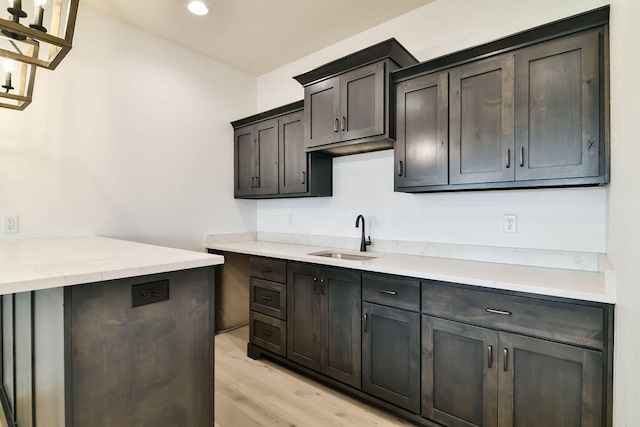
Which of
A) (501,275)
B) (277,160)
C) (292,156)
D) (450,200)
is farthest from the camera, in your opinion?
(277,160)

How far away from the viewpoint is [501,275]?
167 cm

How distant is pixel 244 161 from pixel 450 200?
2170 millimetres

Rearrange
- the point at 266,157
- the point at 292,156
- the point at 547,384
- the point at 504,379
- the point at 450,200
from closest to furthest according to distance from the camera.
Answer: the point at 547,384 → the point at 504,379 → the point at 450,200 → the point at 292,156 → the point at 266,157

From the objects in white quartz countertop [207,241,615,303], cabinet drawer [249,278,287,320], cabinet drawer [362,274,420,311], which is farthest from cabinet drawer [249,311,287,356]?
cabinet drawer [362,274,420,311]

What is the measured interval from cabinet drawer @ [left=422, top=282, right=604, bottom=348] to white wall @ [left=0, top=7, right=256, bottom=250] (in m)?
2.44

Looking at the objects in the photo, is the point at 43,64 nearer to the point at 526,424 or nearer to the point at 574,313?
the point at 574,313

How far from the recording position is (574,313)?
1382 mm

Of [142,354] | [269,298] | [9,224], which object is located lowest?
[269,298]

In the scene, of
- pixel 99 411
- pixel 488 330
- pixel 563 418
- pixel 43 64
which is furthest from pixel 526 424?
pixel 43 64

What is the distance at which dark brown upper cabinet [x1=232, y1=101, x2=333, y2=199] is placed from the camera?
→ 9.61 feet

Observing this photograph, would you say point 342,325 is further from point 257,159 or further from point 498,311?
point 257,159

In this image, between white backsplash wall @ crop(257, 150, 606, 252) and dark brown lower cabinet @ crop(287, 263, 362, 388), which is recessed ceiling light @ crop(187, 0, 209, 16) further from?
dark brown lower cabinet @ crop(287, 263, 362, 388)

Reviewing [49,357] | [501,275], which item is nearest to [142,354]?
[49,357]

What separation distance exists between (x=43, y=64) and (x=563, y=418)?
2717mm
